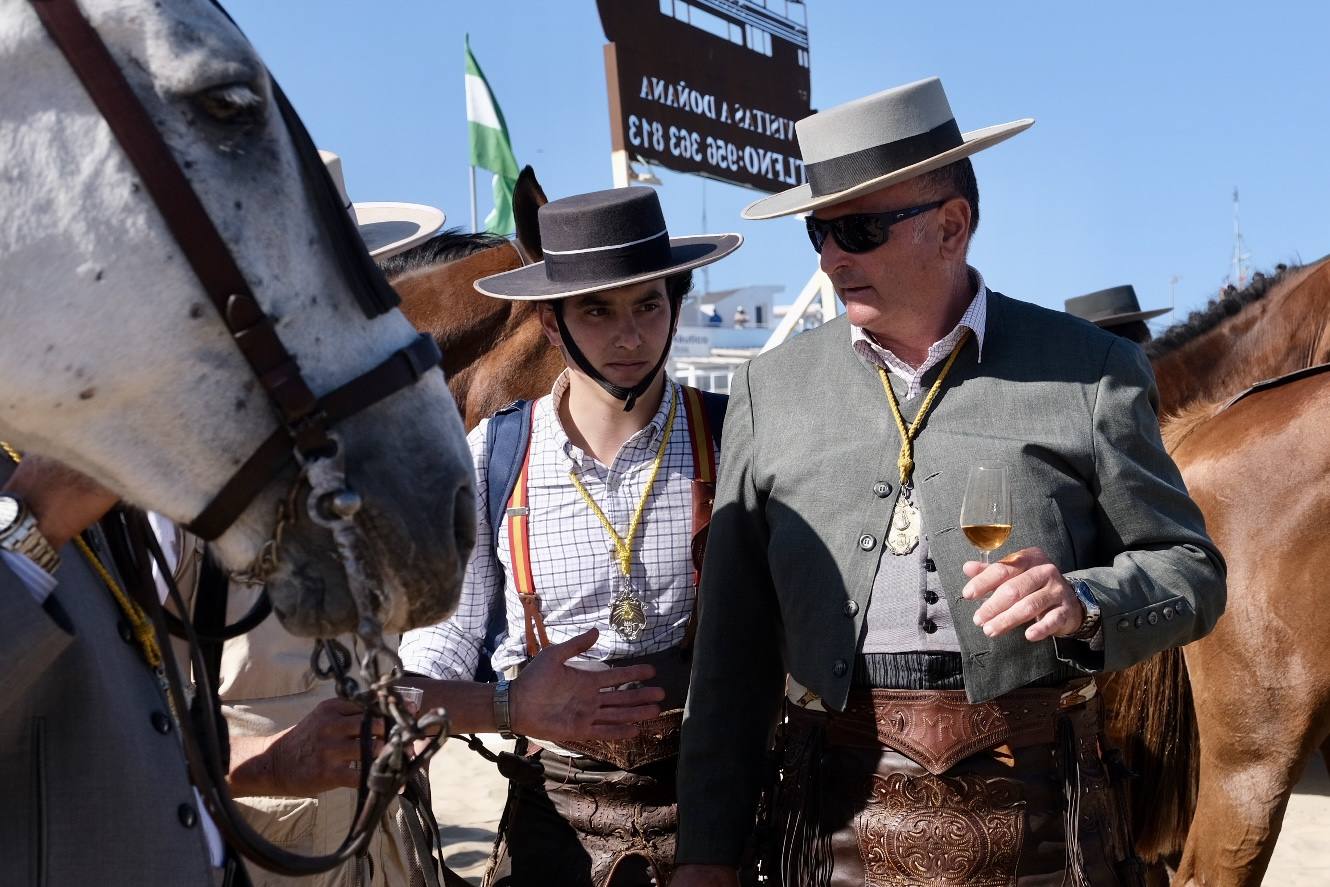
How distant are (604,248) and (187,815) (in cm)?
161

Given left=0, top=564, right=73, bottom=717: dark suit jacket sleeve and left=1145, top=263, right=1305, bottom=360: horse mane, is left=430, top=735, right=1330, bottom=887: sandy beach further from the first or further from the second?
left=0, top=564, right=73, bottom=717: dark suit jacket sleeve

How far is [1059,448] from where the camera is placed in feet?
7.57

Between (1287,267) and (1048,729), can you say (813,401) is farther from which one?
(1287,267)

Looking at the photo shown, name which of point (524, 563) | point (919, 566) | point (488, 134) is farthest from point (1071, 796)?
point (488, 134)

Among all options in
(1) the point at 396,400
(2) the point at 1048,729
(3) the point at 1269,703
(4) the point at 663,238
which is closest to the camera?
(1) the point at 396,400

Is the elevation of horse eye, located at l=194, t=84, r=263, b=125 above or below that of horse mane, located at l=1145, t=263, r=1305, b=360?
above

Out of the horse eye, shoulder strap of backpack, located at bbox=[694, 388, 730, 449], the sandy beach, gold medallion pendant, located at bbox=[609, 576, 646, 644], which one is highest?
the horse eye

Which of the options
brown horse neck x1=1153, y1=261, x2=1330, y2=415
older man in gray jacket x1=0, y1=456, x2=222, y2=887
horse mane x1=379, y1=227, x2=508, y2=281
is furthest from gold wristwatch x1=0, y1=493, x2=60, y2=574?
brown horse neck x1=1153, y1=261, x2=1330, y2=415

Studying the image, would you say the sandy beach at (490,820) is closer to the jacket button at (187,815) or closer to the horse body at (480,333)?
the horse body at (480,333)

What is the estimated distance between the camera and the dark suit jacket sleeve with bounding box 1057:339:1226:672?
7.12 ft

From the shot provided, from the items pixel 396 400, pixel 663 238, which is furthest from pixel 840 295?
pixel 396 400

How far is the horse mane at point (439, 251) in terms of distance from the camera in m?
4.79

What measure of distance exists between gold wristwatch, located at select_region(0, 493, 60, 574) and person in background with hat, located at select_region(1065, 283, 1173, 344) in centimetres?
790

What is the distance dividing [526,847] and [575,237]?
136 cm
